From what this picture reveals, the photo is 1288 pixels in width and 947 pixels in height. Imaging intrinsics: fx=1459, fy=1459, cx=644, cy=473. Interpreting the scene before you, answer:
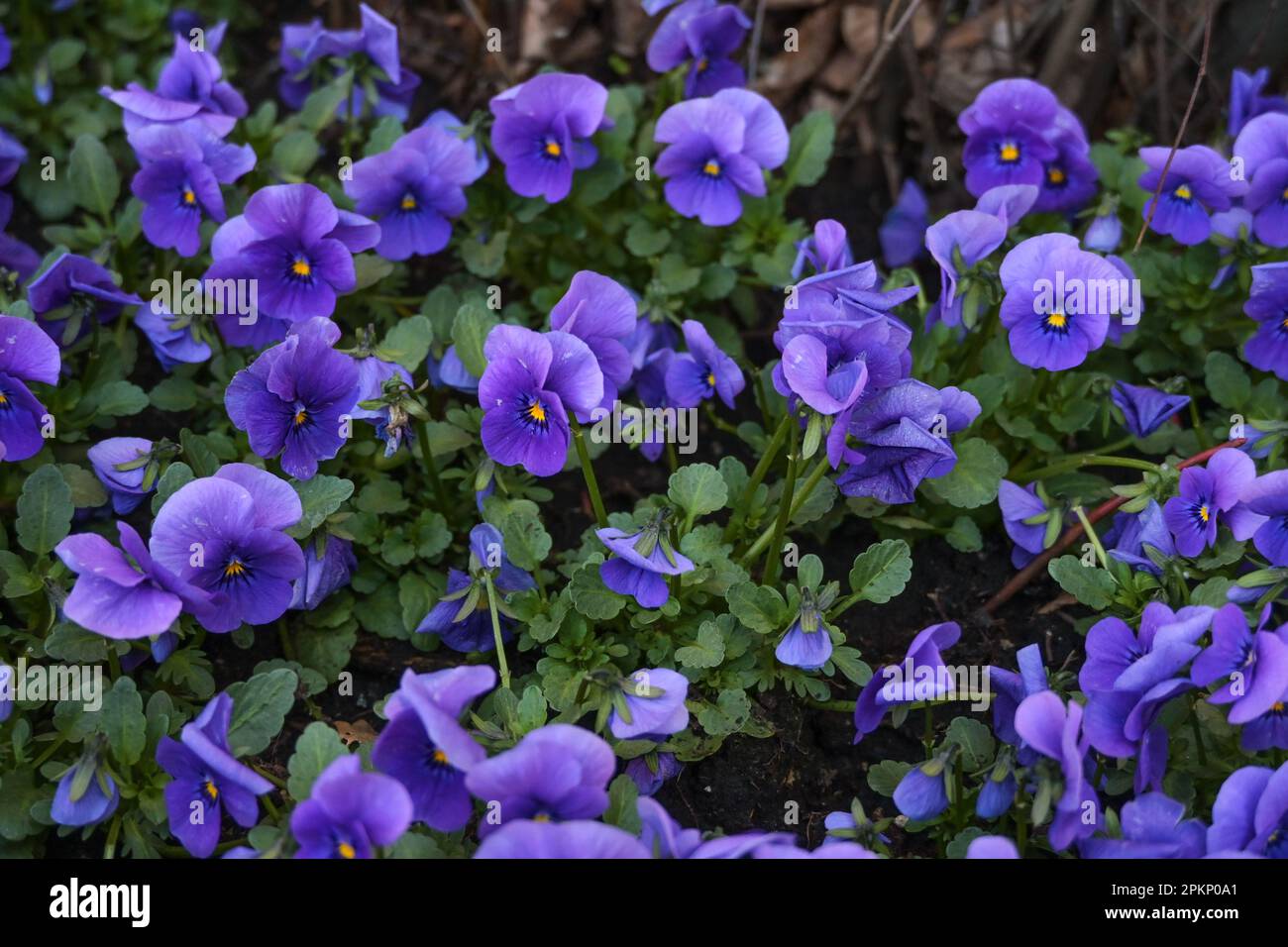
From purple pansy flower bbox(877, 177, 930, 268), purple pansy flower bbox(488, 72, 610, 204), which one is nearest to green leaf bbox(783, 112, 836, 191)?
purple pansy flower bbox(877, 177, 930, 268)

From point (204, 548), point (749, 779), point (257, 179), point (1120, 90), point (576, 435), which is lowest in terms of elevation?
point (749, 779)

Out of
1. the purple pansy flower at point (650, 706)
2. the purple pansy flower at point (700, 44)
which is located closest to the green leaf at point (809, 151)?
the purple pansy flower at point (700, 44)

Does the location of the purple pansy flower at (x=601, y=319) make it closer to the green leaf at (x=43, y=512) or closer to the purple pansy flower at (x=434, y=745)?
the purple pansy flower at (x=434, y=745)

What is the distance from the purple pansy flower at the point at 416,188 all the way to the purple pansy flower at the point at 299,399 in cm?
53

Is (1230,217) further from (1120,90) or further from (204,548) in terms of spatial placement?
(204,548)

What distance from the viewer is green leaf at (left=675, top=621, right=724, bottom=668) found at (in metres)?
2.61

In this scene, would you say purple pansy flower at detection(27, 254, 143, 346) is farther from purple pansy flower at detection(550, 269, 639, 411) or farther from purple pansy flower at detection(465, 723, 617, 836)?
purple pansy flower at detection(465, 723, 617, 836)

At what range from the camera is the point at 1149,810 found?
233cm

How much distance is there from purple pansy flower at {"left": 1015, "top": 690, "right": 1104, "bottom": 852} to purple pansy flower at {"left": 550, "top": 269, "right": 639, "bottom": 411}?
976 millimetres

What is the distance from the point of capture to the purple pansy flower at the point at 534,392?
8.27ft

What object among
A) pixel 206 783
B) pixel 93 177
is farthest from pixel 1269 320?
pixel 93 177

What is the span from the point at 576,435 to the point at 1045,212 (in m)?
1.58

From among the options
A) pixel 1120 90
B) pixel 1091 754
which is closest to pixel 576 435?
pixel 1091 754

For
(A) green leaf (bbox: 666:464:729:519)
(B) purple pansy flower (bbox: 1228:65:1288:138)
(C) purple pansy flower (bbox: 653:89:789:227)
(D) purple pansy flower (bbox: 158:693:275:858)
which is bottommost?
(D) purple pansy flower (bbox: 158:693:275:858)
